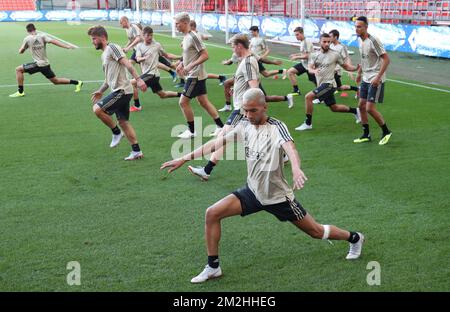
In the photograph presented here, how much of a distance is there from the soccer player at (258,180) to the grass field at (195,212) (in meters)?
0.44

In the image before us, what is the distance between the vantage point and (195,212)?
7.23 metres

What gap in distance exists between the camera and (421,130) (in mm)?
11406

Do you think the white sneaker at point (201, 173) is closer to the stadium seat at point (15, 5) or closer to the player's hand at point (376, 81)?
the player's hand at point (376, 81)

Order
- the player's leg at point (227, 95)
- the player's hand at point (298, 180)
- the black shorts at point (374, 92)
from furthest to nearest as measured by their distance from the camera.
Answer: the player's leg at point (227, 95), the black shorts at point (374, 92), the player's hand at point (298, 180)

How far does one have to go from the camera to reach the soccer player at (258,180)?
5.11 meters

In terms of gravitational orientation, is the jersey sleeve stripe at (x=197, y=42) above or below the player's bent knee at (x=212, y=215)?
above

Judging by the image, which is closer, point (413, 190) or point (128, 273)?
point (128, 273)

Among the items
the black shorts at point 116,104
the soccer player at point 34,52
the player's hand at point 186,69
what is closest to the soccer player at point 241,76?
the player's hand at point 186,69

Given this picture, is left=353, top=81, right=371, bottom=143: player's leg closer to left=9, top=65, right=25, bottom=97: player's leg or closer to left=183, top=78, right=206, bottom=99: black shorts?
left=183, top=78, right=206, bottom=99: black shorts

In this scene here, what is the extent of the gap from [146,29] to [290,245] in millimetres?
8990

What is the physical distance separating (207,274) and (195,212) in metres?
1.87

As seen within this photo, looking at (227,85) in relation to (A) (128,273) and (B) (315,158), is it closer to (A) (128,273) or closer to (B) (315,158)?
(B) (315,158)

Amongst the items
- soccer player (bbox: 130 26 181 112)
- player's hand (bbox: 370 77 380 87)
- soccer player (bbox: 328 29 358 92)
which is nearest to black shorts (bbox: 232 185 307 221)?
player's hand (bbox: 370 77 380 87)
